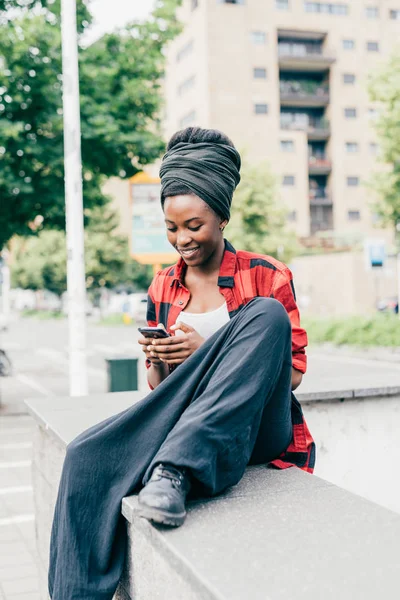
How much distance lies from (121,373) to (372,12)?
56.5m

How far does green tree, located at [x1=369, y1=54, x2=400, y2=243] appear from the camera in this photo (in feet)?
69.7

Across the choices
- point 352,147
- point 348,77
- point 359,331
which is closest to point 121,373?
point 359,331

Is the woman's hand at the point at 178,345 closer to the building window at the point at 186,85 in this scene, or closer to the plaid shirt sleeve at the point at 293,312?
the plaid shirt sleeve at the point at 293,312

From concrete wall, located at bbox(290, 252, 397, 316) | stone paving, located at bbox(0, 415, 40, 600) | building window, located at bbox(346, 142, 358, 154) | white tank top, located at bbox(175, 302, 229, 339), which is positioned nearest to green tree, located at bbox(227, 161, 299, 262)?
concrete wall, located at bbox(290, 252, 397, 316)

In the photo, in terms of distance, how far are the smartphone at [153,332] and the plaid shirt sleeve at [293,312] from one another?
44 cm

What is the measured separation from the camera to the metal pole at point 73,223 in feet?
25.9

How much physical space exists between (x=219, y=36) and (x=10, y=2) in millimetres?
45900

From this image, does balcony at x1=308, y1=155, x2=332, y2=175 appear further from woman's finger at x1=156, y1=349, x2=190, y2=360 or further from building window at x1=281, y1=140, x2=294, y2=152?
woman's finger at x1=156, y1=349, x2=190, y2=360

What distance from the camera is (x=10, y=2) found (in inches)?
375

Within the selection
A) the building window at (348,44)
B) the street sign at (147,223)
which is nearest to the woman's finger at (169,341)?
the street sign at (147,223)

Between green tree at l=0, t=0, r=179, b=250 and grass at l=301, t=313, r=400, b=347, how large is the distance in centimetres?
1116

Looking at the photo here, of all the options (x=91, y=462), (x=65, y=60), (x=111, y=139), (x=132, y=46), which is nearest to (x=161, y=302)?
(x=91, y=462)

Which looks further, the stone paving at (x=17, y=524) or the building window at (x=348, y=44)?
the building window at (x=348, y=44)

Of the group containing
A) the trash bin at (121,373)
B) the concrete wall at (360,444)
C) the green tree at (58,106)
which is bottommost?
the trash bin at (121,373)
